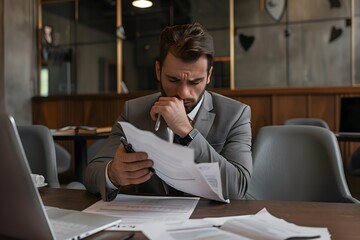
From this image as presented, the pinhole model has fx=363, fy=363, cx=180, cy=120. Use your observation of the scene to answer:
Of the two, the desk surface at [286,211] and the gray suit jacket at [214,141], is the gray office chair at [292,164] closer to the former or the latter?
the gray suit jacket at [214,141]

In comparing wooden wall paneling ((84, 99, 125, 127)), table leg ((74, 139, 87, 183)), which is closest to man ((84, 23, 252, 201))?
table leg ((74, 139, 87, 183))

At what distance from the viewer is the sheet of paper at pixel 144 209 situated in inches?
35.0

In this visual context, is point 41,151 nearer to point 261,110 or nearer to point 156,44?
point 261,110

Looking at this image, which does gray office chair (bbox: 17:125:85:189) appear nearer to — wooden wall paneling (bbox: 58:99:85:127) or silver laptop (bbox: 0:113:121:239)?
silver laptop (bbox: 0:113:121:239)

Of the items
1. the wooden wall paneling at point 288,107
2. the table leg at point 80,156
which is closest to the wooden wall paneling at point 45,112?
the table leg at point 80,156

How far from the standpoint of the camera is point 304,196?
5.14 ft

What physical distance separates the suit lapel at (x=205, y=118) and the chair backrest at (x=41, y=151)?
96 cm

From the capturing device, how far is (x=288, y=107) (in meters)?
4.68

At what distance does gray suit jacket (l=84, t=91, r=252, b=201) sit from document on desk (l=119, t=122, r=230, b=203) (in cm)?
11

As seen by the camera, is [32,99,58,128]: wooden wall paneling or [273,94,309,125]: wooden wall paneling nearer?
[273,94,309,125]: wooden wall paneling

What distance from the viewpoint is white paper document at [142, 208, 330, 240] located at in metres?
0.74

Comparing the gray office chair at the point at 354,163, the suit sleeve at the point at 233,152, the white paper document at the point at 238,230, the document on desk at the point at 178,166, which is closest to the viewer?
the white paper document at the point at 238,230

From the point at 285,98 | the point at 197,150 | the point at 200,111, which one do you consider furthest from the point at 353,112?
the point at 197,150

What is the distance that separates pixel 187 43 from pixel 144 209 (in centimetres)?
62
